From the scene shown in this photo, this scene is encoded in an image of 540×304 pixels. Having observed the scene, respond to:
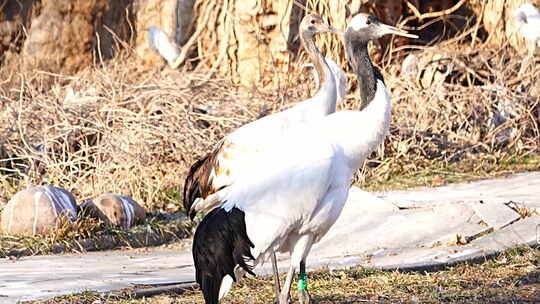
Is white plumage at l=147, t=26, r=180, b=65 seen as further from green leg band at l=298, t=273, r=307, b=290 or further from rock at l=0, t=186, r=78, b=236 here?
green leg band at l=298, t=273, r=307, b=290

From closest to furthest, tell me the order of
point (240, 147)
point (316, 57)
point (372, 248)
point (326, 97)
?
point (240, 147) → point (326, 97) → point (372, 248) → point (316, 57)

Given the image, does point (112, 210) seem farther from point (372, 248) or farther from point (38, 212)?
point (372, 248)

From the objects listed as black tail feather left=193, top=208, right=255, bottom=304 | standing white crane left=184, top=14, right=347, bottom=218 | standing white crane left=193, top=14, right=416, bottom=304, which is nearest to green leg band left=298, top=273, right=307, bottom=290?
standing white crane left=193, top=14, right=416, bottom=304

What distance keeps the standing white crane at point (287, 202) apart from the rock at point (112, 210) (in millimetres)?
3909

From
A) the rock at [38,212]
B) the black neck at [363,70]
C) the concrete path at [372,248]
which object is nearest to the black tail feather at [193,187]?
the concrete path at [372,248]

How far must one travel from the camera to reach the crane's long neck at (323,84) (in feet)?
27.3

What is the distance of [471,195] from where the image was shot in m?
10.4

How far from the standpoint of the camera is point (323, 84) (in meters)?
8.59

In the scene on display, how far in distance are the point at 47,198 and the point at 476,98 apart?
18.6ft

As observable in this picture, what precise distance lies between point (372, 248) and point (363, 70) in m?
2.30

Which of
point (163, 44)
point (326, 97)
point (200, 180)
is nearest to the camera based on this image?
point (200, 180)

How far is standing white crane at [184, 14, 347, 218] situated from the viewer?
7.72 meters

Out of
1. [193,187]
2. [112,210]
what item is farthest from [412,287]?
[112,210]

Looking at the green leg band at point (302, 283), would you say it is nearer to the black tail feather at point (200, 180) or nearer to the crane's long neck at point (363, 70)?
the crane's long neck at point (363, 70)
